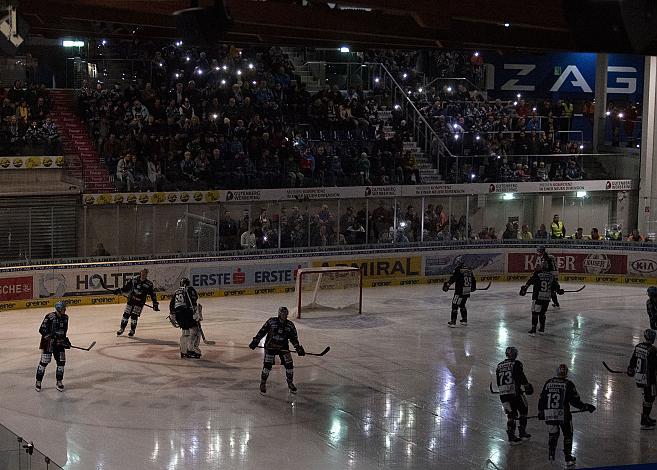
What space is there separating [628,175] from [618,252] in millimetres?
5810

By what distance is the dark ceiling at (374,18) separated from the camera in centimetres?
1978

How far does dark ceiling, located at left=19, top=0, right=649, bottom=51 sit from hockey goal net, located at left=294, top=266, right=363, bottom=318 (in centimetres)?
574

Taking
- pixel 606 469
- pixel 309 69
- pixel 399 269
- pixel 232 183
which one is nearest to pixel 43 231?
pixel 232 183

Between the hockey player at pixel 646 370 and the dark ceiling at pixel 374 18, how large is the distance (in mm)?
5478

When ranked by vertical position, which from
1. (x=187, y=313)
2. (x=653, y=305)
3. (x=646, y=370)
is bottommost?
(x=646, y=370)

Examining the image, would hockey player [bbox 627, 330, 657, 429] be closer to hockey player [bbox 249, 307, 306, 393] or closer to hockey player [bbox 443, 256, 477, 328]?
hockey player [bbox 249, 307, 306, 393]

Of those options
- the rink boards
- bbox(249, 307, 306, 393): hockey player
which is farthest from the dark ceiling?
the rink boards

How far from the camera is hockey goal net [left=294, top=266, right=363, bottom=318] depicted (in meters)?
26.5

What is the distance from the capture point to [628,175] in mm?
37375

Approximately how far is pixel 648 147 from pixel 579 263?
645cm

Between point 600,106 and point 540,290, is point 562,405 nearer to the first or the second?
point 540,290

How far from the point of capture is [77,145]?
1184 inches

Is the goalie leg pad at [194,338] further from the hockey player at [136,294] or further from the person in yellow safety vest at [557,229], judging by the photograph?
the person in yellow safety vest at [557,229]

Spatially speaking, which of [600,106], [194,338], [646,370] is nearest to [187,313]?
[194,338]
